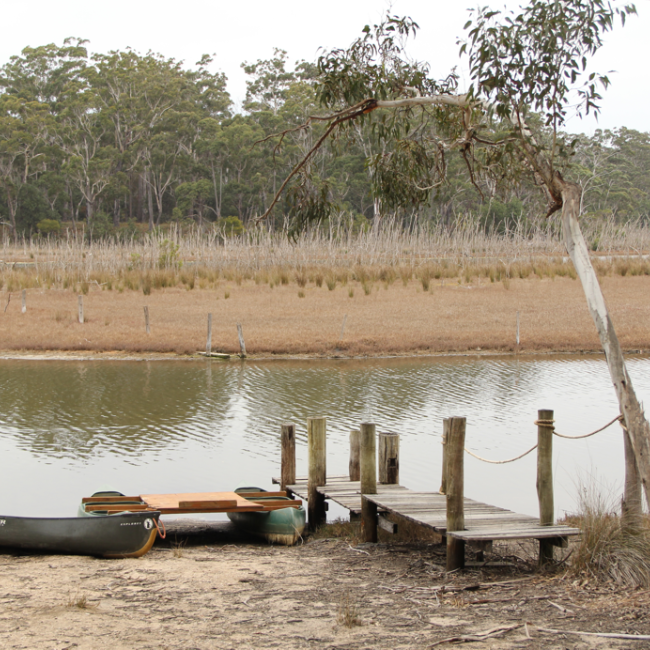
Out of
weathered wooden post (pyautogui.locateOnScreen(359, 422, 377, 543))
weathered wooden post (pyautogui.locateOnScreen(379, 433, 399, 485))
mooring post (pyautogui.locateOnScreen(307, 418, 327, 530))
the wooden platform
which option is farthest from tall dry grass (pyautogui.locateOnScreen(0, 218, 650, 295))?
weathered wooden post (pyautogui.locateOnScreen(359, 422, 377, 543))

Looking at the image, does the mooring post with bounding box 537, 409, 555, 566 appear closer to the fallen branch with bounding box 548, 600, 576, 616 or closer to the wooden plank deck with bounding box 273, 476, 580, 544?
the wooden plank deck with bounding box 273, 476, 580, 544

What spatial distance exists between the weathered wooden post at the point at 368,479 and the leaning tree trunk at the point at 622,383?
215 cm

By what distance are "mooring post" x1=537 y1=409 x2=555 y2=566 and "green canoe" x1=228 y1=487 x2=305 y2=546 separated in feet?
7.91

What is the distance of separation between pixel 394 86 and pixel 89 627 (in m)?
5.71

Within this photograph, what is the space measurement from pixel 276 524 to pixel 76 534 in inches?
71.7

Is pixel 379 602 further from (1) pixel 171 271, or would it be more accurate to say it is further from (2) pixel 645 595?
(1) pixel 171 271

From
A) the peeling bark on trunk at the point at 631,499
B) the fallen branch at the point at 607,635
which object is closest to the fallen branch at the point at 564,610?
the fallen branch at the point at 607,635

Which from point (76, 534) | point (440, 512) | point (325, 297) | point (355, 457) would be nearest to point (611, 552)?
point (440, 512)

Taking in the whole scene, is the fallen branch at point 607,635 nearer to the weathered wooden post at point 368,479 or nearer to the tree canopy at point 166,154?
the weathered wooden post at point 368,479

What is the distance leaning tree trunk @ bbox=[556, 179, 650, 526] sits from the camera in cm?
586

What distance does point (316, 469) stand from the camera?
800cm

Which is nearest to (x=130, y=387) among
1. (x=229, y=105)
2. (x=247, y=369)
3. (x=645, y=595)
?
(x=247, y=369)

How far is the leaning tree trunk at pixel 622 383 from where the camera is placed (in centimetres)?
586

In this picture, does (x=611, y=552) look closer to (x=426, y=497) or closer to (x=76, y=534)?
(x=426, y=497)
